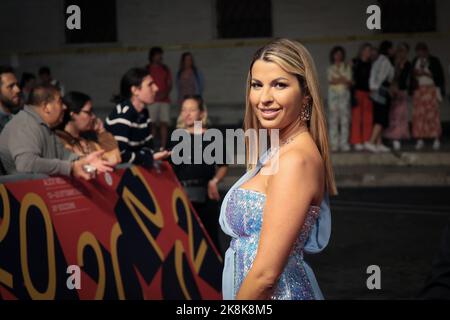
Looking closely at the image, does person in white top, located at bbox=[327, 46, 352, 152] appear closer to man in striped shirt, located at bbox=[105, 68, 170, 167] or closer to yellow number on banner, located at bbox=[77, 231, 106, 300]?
man in striped shirt, located at bbox=[105, 68, 170, 167]

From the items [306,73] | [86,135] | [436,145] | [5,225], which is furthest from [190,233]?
[436,145]

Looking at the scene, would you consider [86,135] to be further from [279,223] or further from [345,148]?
[345,148]

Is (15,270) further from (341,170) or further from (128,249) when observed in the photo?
(341,170)

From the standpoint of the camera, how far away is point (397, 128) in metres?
16.6

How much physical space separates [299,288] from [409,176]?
37.2ft

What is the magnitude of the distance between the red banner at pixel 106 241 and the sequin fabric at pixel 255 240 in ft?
6.99

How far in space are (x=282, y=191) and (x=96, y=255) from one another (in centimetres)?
300

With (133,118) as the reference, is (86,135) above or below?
below

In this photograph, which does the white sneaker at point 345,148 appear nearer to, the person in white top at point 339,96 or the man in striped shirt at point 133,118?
the person in white top at point 339,96

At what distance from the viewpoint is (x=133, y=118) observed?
751cm

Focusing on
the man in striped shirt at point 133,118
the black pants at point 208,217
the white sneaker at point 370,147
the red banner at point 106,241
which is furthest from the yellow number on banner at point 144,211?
the white sneaker at point 370,147

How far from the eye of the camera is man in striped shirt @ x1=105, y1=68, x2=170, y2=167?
7316mm

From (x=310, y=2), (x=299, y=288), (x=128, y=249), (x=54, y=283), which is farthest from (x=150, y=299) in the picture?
(x=310, y=2)

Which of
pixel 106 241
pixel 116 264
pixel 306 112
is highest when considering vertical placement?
pixel 306 112
